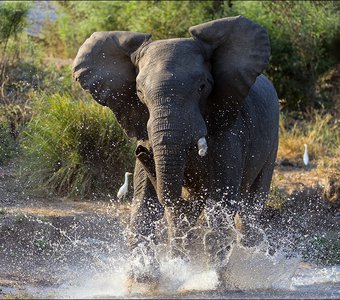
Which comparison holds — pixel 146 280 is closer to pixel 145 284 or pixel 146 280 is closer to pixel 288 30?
pixel 145 284

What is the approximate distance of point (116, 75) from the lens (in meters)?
8.01

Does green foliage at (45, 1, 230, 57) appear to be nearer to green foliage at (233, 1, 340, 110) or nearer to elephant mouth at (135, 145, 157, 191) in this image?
green foliage at (233, 1, 340, 110)

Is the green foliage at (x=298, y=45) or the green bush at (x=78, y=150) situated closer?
the green bush at (x=78, y=150)

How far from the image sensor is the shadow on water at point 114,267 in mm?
7918

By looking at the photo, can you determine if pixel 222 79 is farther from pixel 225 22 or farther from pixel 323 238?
pixel 323 238

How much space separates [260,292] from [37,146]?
456 cm

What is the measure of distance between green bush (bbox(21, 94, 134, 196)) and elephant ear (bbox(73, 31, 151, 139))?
11.7ft

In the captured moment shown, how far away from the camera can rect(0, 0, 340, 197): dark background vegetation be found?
464 inches

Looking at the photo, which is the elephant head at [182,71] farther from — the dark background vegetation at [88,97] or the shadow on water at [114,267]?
the dark background vegetation at [88,97]

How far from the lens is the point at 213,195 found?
8133 mm

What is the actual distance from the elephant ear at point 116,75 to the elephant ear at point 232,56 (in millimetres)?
487

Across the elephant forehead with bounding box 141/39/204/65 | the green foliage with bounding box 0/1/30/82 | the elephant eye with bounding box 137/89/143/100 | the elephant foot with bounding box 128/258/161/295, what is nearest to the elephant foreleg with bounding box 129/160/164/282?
the elephant foot with bounding box 128/258/161/295

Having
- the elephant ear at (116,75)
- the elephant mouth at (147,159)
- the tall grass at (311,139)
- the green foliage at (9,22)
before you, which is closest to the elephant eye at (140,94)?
the elephant ear at (116,75)

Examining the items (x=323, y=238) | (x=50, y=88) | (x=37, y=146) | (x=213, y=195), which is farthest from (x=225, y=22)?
(x=50, y=88)
